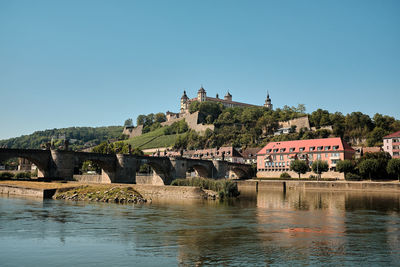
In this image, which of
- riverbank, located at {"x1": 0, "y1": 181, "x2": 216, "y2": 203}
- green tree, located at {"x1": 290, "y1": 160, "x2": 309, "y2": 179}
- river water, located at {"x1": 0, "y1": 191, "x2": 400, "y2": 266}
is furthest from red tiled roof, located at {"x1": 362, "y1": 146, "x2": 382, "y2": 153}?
river water, located at {"x1": 0, "y1": 191, "x2": 400, "y2": 266}

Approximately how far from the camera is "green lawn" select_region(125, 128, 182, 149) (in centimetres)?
13712

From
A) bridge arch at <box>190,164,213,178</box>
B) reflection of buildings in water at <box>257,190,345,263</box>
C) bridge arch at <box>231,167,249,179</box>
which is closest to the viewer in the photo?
reflection of buildings in water at <box>257,190,345,263</box>

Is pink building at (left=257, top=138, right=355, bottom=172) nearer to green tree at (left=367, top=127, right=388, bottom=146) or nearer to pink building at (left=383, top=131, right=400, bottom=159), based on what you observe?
pink building at (left=383, top=131, right=400, bottom=159)

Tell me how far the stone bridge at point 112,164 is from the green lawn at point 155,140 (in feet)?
190

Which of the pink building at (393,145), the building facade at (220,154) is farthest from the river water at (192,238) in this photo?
the building facade at (220,154)

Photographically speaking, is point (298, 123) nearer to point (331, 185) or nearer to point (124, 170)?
point (331, 185)

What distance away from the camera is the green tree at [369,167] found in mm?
61156

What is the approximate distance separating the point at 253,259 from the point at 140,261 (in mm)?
4297

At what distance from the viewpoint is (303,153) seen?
81875mm

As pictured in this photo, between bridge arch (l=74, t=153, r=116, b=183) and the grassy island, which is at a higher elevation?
bridge arch (l=74, t=153, r=116, b=183)

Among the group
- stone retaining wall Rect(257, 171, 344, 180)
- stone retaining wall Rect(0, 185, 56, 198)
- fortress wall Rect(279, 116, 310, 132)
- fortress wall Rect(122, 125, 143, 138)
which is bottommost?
stone retaining wall Rect(0, 185, 56, 198)

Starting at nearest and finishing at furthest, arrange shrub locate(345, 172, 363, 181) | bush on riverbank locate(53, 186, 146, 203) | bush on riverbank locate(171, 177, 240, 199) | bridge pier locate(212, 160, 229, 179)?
bush on riverbank locate(53, 186, 146, 203) → bush on riverbank locate(171, 177, 240, 199) → shrub locate(345, 172, 363, 181) → bridge pier locate(212, 160, 229, 179)

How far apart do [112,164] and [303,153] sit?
41244mm

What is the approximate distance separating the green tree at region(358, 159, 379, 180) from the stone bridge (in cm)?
2638
